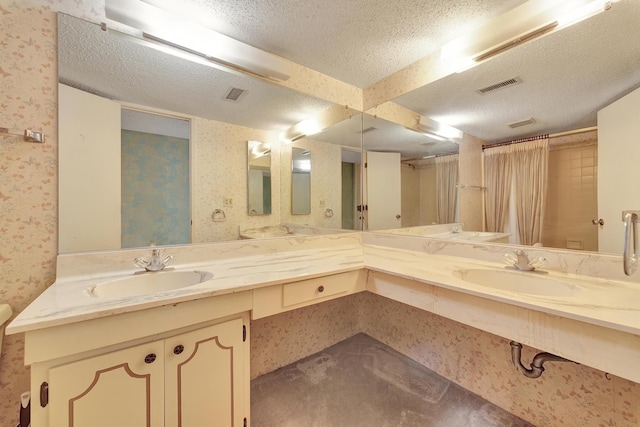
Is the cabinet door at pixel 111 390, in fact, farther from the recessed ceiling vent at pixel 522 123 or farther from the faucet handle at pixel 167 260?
the recessed ceiling vent at pixel 522 123

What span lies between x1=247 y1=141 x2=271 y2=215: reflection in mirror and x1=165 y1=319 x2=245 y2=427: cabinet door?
826mm

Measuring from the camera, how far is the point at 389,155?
2.00 m

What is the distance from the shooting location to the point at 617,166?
1.02m

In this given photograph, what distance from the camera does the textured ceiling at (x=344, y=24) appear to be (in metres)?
1.21

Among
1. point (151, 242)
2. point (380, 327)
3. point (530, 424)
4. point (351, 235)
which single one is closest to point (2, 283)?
point (151, 242)

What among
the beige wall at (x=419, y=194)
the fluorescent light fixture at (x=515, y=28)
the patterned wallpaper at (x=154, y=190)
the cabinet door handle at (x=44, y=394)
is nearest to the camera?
the cabinet door handle at (x=44, y=394)

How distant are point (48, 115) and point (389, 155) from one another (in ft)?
6.44

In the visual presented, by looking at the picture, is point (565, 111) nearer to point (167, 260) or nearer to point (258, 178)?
point (258, 178)

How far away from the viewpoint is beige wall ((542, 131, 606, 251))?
1.08 meters

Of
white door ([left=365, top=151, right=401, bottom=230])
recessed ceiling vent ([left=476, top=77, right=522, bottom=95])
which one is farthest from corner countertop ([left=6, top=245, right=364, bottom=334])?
recessed ceiling vent ([left=476, top=77, right=522, bottom=95])

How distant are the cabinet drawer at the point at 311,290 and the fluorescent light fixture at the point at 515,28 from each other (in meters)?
1.45

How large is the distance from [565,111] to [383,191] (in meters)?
1.13

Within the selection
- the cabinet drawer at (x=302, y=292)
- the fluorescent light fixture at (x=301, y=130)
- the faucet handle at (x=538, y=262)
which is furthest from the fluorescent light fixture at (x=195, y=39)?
the faucet handle at (x=538, y=262)

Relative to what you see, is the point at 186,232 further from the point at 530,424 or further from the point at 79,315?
the point at 530,424
